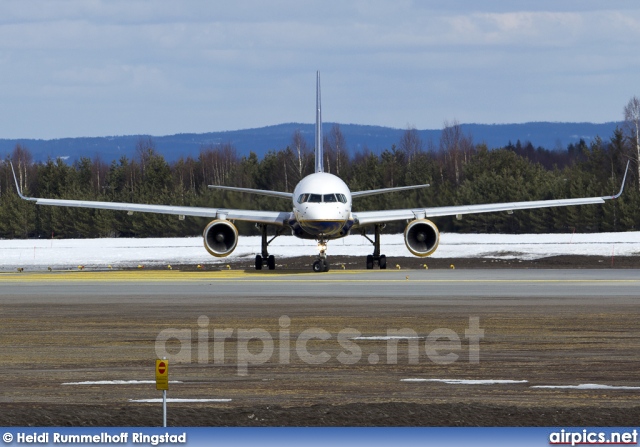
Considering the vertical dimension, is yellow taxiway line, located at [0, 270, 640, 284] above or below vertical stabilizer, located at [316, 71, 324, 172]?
below

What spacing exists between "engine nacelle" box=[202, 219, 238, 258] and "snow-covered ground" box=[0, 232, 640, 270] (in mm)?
7791

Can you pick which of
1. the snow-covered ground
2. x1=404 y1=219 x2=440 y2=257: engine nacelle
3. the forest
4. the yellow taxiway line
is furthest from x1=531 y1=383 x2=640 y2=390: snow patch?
the forest

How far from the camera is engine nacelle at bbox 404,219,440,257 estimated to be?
4462 centimetres

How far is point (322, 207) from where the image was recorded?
140 feet

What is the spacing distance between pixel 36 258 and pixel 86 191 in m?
57.5

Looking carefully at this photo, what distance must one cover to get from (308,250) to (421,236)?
42.6ft

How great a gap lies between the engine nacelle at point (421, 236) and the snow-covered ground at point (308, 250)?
24.3 feet

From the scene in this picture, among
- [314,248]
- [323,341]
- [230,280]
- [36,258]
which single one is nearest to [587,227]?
[314,248]

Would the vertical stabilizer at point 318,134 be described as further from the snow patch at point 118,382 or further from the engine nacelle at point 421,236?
the snow patch at point 118,382

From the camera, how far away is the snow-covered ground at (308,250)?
5312cm

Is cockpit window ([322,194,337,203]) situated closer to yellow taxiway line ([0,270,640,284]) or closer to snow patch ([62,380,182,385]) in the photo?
yellow taxiway line ([0,270,640,284])

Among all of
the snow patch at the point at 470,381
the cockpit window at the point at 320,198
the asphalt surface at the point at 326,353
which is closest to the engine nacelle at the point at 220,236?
the cockpit window at the point at 320,198

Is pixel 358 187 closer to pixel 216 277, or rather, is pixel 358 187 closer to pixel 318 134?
pixel 318 134

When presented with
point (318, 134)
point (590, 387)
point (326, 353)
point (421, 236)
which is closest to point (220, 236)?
point (421, 236)
